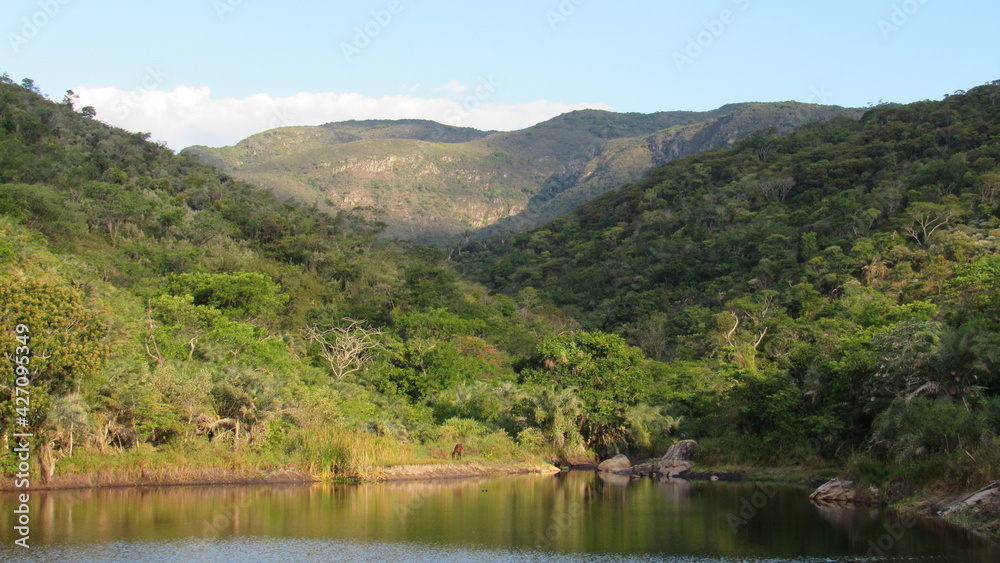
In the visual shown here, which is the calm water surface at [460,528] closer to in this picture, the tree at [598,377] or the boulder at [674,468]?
the boulder at [674,468]

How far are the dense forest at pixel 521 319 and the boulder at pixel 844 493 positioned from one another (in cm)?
60

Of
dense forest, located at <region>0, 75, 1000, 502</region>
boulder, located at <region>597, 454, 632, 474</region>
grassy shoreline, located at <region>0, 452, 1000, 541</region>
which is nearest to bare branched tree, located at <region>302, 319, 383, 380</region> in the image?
dense forest, located at <region>0, 75, 1000, 502</region>

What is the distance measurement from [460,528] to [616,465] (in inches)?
729

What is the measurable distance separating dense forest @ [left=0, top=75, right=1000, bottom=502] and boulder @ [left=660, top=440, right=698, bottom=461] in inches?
32.8

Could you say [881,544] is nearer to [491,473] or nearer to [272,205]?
[491,473]

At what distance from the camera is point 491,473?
3619 cm

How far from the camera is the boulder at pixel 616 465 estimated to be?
3803cm

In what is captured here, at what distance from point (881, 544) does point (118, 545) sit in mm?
17197

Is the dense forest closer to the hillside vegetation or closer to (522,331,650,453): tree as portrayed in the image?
(522,331,650,453): tree

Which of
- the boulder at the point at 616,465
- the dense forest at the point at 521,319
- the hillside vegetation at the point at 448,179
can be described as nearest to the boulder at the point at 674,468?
the dense forest at the point at 521,319

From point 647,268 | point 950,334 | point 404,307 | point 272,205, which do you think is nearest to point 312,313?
point 404,307

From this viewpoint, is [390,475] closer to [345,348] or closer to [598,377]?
[598,377]

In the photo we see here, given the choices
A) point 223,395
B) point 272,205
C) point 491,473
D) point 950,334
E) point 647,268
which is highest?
point 272,205

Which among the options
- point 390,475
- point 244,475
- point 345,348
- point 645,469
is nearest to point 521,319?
point 345,348
